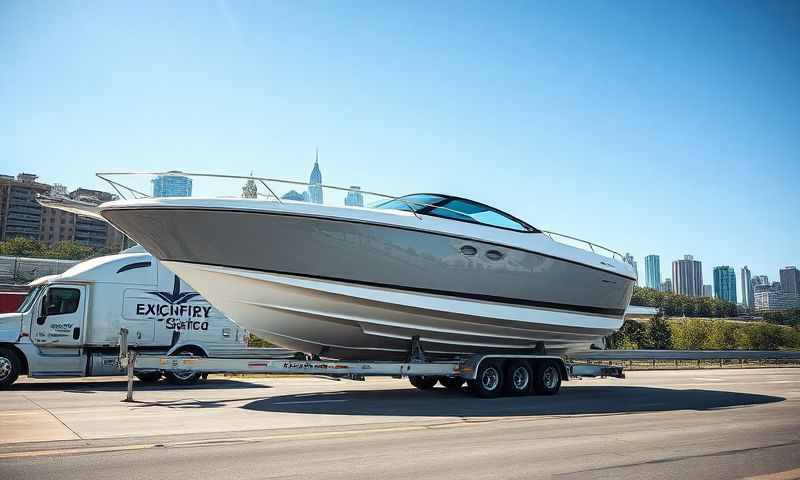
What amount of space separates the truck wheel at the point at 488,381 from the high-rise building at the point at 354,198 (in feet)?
11.4

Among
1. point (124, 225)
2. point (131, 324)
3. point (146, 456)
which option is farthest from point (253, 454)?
point (131, 324)

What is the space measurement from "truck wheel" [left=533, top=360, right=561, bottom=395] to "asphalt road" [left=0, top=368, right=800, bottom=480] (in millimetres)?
326

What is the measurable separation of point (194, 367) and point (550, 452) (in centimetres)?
526

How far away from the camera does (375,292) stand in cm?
875

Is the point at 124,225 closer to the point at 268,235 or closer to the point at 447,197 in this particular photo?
the point at 268,235

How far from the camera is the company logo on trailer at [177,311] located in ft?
39.9

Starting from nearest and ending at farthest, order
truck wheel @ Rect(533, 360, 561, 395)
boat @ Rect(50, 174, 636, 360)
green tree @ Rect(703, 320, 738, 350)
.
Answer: boat @ Rect(50, 174, 636, 360), truck wheel @ Rect(533, 360, 561, 395), green tree @ Rect(703, 320, 738, 350)

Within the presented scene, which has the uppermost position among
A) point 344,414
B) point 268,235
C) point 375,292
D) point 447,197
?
point 447,197

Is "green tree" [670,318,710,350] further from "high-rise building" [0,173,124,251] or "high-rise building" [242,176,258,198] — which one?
"high-rise building" [0,173,124,251]

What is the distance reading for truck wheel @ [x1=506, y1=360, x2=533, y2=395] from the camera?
1022 cm

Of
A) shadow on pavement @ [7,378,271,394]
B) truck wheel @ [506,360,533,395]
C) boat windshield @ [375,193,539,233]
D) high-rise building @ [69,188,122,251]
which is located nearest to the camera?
boat windshield @ [375,193,539,233]

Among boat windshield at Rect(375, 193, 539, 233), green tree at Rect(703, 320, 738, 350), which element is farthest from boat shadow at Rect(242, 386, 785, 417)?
green tree at Rect(703, 320, 738, 350)

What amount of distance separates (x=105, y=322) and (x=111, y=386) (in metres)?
1.28

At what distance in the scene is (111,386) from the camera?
1160 cm
